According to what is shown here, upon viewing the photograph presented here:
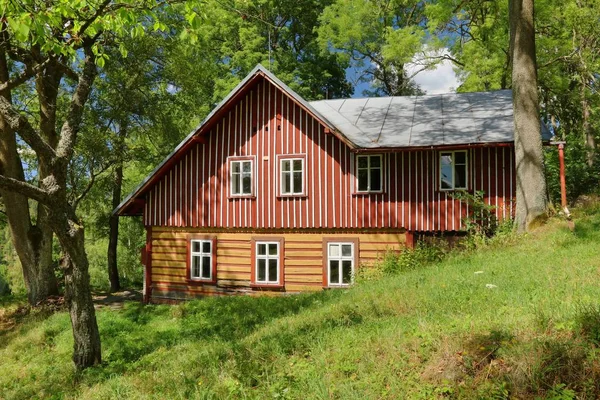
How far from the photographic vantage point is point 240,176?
16.5 m

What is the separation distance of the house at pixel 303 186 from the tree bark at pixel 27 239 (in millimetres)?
2981

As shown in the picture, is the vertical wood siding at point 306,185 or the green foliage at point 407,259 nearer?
the green foliage at point 407,259

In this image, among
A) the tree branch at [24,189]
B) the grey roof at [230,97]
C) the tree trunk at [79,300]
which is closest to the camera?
the tree branch at [24,189]

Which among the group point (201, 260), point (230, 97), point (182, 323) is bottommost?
point (182, 323)

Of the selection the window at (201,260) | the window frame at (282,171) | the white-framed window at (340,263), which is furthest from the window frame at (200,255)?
the white-framed window at (340,263)

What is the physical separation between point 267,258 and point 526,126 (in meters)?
9.70

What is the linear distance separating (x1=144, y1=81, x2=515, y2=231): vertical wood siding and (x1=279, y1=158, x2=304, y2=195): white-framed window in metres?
0.23

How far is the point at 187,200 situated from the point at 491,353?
547 inches

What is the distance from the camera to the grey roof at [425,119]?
14594 mm

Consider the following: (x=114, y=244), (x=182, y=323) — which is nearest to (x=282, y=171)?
(x=182, y=323)

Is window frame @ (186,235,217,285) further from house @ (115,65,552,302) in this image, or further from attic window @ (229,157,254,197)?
attic window @ (229,157,254,197)

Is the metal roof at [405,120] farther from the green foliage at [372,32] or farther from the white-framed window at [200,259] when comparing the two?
the green foliage at [372,32]

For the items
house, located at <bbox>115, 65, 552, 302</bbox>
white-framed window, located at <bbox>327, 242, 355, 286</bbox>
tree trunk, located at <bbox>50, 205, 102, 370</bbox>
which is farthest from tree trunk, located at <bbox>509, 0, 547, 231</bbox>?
tree trunk, located at <bbox>50, 205, 102, 370</bbox>

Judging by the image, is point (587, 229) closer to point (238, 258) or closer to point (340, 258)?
point (340, 258)
